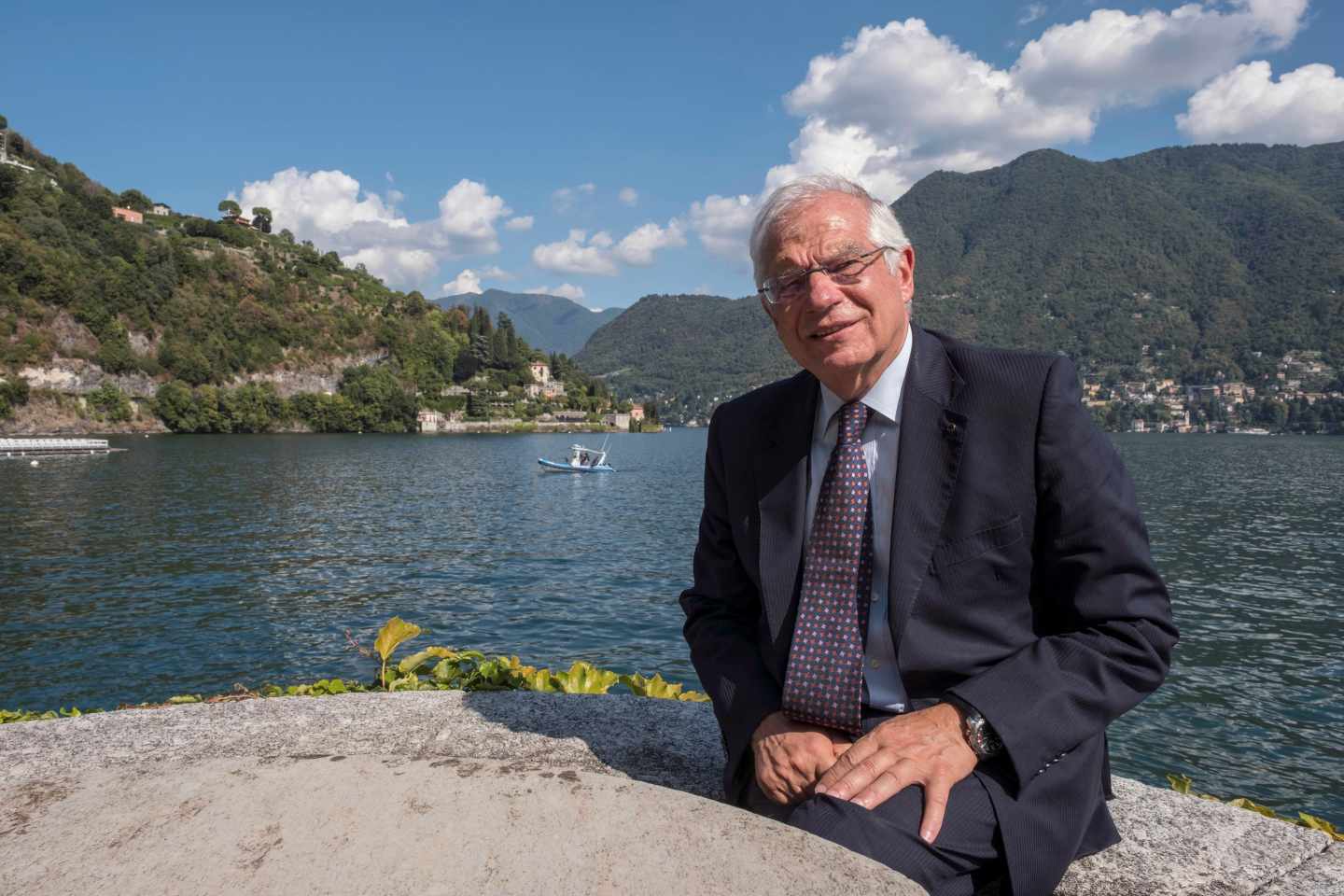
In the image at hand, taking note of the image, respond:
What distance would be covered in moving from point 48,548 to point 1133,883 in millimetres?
26951

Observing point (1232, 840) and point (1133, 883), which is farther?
point (1232, 840)

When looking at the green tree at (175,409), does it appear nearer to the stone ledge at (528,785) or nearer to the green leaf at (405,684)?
the green leaf at (405,684)

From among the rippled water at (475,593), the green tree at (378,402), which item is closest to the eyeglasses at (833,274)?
the rippled water at (475,593)

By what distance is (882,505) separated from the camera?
2111 mm

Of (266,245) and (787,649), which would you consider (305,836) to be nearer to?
(787,649)

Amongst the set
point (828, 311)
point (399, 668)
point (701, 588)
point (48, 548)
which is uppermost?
point (828, 311)

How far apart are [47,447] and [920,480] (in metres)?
73.5

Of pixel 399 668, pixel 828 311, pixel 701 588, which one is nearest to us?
pixel 828 311

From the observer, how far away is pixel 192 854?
4.75 ft

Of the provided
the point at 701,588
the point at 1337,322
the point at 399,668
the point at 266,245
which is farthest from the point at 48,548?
the point at 1337,322

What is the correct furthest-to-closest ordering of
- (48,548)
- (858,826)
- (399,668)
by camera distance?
(48,548)
(399,668)
(858,826)

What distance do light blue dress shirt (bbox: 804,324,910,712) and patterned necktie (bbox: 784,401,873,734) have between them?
24 mm

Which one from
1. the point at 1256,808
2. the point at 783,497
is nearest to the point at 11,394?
the point at 783,497

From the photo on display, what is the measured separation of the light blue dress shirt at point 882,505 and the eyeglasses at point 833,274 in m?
0.22
